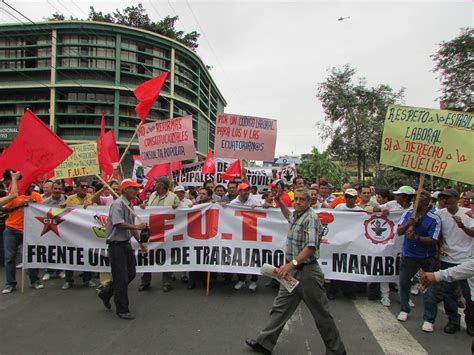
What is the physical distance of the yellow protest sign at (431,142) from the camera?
4.51 m

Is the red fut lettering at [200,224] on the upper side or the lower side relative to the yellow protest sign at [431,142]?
lower

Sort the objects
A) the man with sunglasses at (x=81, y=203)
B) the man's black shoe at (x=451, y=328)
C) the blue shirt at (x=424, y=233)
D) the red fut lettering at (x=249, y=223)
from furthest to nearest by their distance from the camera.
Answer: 1. the man with sunglasses at (x=81, y=203)
2. the red fut lettering at (x=249, y=223)
3. the blue shirt at (x=424, y=233)
4. the man's black shoe at (x=451, y=328)

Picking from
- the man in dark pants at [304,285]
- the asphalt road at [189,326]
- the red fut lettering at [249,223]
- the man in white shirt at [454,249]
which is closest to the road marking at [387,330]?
the asphalt road at [189,326]

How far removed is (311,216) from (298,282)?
656 millimetres

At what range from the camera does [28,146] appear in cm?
547

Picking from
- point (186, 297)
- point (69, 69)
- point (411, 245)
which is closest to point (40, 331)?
point (186, 297)

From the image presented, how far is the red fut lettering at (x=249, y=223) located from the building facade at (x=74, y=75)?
130 feet

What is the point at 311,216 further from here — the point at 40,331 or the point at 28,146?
the point at 28,146

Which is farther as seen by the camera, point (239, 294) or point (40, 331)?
point (239, 294)

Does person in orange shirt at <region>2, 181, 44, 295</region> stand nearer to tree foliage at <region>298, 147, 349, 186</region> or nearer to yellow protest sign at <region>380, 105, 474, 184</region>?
yellow protest sign at <region>380, 105, 474, 184</region>

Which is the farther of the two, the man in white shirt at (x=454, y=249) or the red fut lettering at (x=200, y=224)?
the red fut lettering at (x=200, y=224)

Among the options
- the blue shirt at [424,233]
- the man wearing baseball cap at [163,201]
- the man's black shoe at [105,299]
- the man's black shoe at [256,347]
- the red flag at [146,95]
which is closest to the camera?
the man's black shoe at [256,347]

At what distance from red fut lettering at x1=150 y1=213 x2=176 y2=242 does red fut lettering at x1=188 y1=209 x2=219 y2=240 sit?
337 millimetres

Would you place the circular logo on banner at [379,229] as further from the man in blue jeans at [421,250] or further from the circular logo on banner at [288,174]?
the circular logo on banner at [288,174]
